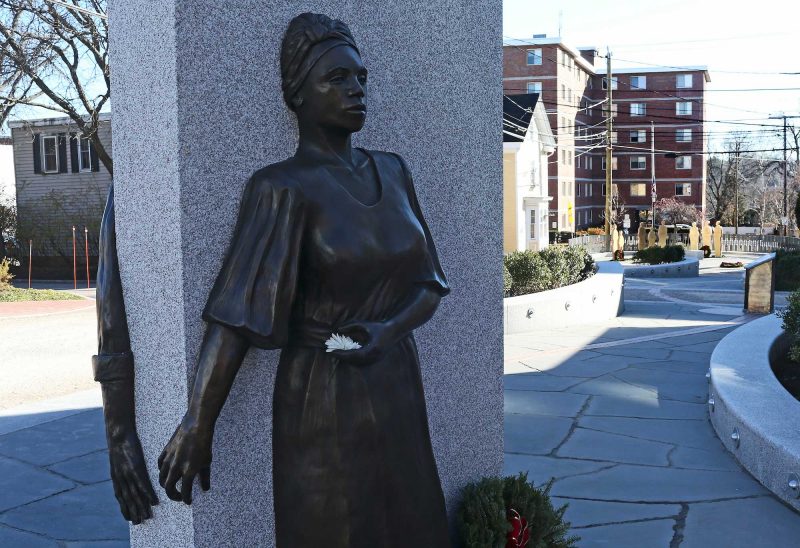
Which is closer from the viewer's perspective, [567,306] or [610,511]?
[610,511]

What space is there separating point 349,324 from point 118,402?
0.85 metres

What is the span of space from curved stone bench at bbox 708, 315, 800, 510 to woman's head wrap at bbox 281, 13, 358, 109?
3.56 m

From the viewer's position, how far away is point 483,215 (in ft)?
13.2

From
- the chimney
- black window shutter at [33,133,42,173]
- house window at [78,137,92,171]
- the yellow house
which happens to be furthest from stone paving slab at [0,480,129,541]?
the chimney

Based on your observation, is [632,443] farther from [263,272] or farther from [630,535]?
[263,272]

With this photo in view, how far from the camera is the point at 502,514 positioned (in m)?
3.45

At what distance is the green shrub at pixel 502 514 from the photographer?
11.1ft

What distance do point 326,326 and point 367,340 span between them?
0.16 meters

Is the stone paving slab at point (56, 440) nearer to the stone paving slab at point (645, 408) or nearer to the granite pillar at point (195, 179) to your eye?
the granite pillar at point (195, 179)

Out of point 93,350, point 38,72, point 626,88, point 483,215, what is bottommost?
point 93,350

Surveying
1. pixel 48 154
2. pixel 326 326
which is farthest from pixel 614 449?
pixel 48 154

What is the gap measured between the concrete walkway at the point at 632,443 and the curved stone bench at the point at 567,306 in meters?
0.24

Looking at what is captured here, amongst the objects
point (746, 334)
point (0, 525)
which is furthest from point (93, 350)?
point (746, 334)

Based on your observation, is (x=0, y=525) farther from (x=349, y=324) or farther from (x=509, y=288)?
(x=509, y=288)
